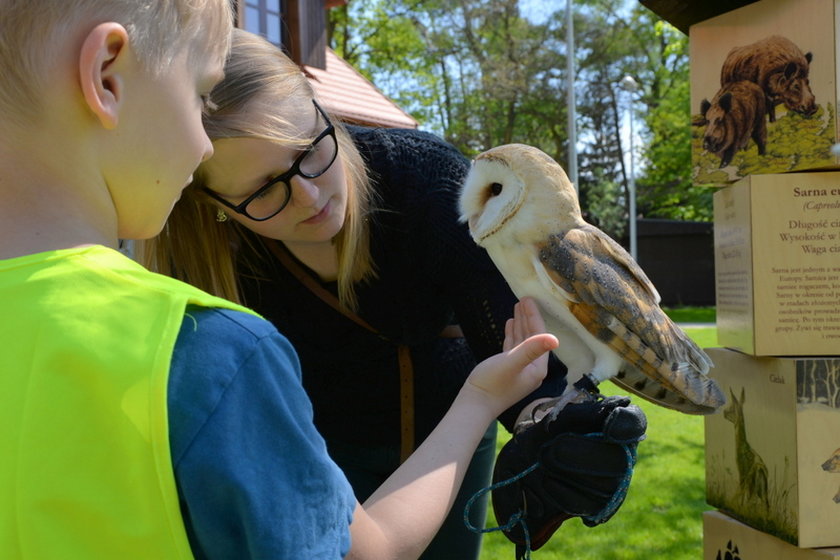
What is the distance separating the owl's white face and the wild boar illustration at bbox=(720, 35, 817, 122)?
85 cm

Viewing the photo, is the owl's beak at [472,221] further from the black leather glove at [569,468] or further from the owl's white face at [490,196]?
the black leather glove at [569,468]

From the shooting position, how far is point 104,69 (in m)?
0.68

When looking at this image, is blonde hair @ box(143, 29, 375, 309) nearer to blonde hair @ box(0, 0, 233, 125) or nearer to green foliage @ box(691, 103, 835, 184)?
blonde hair @ box(0, 0, 233, 125)

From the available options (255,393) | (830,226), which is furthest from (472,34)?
(255,393)

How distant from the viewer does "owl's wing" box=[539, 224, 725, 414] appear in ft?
4.97

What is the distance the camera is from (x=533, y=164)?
1.53m

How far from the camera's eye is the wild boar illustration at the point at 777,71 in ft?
6.15

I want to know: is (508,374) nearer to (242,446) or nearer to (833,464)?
(242,446)

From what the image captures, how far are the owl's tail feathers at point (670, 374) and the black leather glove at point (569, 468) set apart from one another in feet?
0.54

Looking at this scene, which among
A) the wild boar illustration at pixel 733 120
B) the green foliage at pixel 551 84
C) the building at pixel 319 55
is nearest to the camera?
the wild boar illustration at pixel 733 120

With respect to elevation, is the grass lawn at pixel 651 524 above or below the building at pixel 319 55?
below

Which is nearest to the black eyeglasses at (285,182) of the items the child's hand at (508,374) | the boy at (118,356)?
the child's hand at (508,374)

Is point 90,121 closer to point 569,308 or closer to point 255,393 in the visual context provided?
point 255,393

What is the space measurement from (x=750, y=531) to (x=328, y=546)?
1.78 meters
